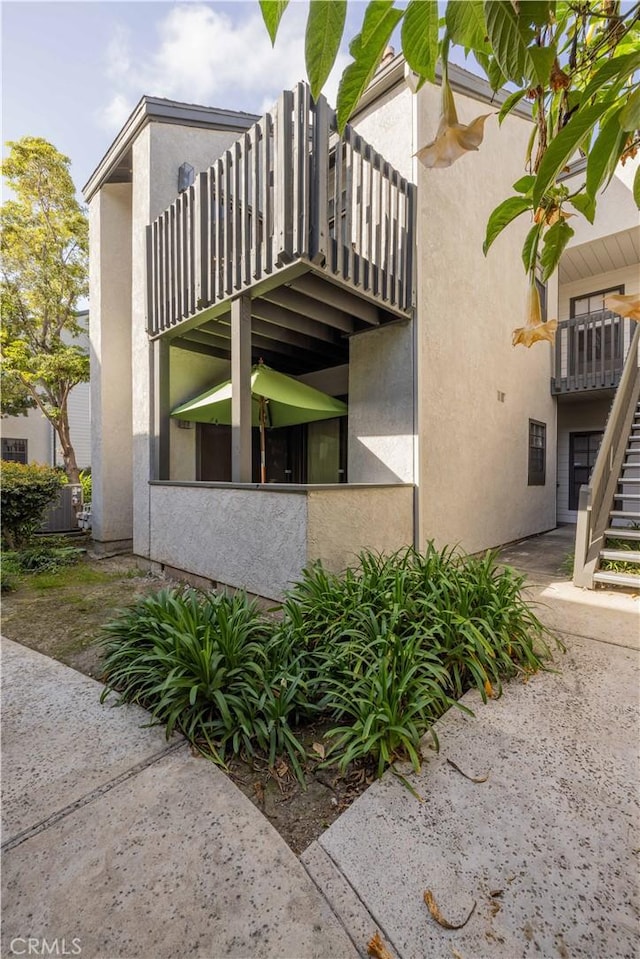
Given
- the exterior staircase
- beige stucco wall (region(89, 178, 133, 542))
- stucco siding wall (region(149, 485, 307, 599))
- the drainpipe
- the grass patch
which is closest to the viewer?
the grass patch

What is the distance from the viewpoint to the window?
7.68 metres

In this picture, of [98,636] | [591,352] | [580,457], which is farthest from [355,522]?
[580,457]

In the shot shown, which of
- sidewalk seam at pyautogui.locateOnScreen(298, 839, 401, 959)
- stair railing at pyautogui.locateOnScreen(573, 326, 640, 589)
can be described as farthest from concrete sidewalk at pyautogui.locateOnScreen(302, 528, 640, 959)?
stair railing at pyautogui.locateOnScreen(573, 326, 640, 589)

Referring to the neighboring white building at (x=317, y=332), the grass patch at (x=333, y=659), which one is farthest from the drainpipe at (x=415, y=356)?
the grass patch at (x=333, y=659)

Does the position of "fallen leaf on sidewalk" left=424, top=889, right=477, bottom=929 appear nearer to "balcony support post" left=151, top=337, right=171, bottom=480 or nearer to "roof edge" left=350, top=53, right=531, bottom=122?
"balcony support post" left=151, top=337, right=171, bottom=480

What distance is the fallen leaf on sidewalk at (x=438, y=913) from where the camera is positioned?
1.26 m

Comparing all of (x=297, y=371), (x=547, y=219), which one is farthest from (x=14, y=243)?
(x=547, y=219)

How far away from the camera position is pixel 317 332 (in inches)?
216

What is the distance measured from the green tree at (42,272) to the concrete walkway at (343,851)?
997cm

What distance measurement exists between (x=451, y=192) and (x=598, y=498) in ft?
13.9

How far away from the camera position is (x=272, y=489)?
3.85 meters

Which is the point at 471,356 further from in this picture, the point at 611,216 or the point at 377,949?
the point at 377,949

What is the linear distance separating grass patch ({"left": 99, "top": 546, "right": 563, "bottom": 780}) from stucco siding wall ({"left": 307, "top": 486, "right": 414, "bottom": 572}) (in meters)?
0.44

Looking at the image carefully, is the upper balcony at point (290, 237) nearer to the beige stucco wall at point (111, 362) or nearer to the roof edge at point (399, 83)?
the roof edge at point (399, 83)
